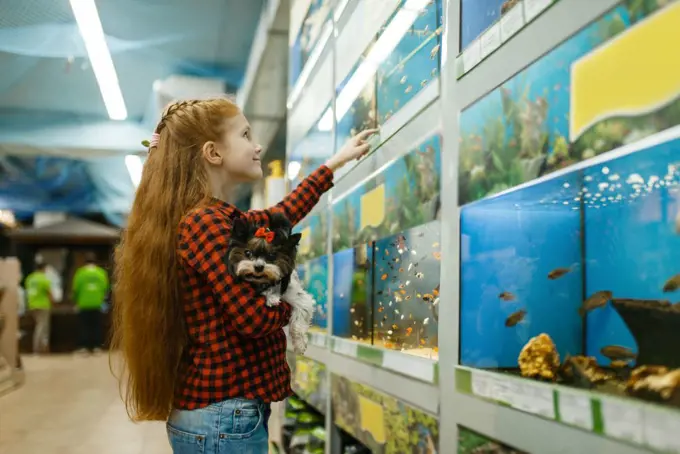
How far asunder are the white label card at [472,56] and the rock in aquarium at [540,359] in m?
0.66

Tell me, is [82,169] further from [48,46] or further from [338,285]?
[338,285]

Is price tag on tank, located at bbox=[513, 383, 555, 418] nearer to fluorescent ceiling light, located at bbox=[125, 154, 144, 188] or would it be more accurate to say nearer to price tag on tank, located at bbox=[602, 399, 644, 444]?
price tag on tank, located at bbox=[602, 399, 644, 444]

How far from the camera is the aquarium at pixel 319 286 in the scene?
3.12 metres

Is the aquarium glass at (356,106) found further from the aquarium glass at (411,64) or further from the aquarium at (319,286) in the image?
the aquarium at (319,286)

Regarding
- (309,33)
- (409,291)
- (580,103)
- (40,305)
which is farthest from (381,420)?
(40,305)

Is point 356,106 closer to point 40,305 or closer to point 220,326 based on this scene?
point 220,326

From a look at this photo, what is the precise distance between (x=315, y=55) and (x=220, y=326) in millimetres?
2154

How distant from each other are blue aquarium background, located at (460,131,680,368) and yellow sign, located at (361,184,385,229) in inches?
28.5

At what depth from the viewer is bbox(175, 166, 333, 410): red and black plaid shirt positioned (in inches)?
57.1

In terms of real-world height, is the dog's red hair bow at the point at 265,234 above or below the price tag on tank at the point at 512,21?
below

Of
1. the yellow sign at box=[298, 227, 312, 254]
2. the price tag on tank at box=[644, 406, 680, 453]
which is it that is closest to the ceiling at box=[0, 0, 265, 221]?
the yellow sign at box=[298, 227, 312, 254]

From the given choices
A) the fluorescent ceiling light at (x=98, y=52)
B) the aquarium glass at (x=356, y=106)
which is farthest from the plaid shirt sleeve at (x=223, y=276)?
the fluorescent ceiling light at (x=98, y=52)

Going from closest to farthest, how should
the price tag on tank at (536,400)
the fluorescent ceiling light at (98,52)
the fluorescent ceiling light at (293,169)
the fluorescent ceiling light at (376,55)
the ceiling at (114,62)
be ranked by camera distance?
the price tag on tank at (536,400) → the fluorescent ceiling light at (376,55) → the fluorescent ceiling light at (293,169) → the fluorescent ceiling light at (98,52) → the ceiling at (114,62)

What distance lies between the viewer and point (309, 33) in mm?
3646
